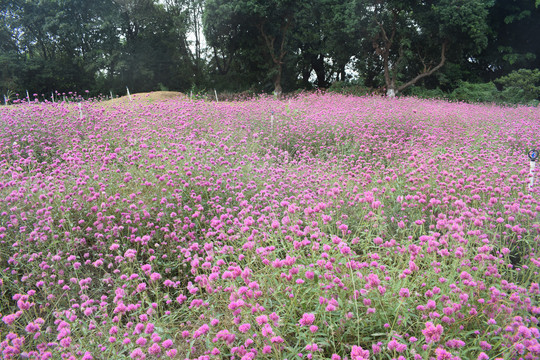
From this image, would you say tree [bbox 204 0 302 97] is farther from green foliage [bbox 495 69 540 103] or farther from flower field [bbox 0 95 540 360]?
flower field [bbox 0 95 540 360]

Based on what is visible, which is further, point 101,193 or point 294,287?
point 101,193

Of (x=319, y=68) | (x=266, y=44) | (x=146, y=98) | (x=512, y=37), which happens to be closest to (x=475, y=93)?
(x=512, y=37)

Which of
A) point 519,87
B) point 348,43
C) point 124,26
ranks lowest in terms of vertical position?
point 519,87

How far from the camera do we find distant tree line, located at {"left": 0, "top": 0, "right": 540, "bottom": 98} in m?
18.8

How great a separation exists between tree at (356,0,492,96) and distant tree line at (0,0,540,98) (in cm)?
5

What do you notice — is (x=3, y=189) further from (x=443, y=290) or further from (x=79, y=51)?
(x=79, y=51)

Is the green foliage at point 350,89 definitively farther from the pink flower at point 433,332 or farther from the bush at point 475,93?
the pink flower at point 433,332

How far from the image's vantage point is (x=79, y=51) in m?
25.9

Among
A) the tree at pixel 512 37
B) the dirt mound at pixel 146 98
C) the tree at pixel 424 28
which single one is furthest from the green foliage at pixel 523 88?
the dirt mound at pixel 146 98

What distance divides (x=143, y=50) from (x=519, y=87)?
23726 millimetres

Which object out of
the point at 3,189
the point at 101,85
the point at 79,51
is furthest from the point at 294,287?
the point at 79,51

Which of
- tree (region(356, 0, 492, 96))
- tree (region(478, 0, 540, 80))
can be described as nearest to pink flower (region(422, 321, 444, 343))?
tree (region(356, 0, 492, 96))

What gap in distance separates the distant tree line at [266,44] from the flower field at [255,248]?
13254 mm

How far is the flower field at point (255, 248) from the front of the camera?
1796 mm
